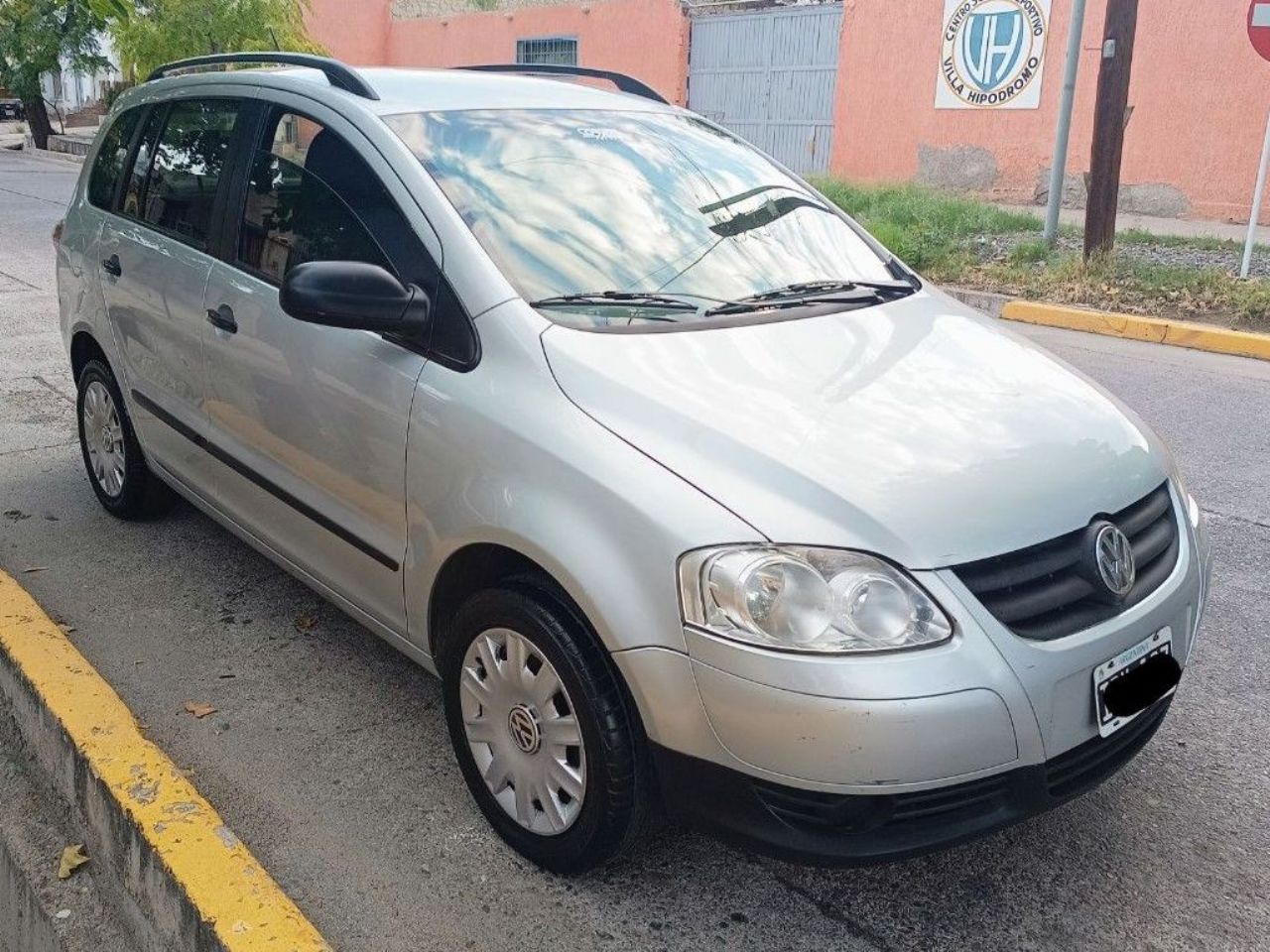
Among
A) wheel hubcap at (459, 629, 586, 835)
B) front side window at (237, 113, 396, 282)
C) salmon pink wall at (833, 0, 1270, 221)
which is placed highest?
salmon pink wall at (833, 0, 1270, 221)

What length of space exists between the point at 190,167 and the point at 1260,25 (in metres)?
8.30

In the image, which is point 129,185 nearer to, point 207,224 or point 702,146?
point 207,224

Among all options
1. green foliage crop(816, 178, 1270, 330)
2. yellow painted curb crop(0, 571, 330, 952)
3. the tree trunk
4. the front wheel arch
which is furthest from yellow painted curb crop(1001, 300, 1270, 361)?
the tree trunk

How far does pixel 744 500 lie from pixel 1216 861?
142cm

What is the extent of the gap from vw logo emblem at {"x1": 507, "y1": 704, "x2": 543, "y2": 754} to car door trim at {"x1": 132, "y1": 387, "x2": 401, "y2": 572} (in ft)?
1.69

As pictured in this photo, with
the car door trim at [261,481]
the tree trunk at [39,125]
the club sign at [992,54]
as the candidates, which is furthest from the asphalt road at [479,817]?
the tree trunk at [39,125]

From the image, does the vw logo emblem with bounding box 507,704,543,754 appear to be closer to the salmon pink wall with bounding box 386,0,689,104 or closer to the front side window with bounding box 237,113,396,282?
the front side window with bounding box 237,113,396,282

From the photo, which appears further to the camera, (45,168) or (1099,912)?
(45,168)

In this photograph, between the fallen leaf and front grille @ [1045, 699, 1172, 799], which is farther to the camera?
the fallen leaf

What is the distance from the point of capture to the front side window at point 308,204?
295 cm

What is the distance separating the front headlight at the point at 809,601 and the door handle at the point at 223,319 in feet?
5.98

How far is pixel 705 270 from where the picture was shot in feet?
9.80

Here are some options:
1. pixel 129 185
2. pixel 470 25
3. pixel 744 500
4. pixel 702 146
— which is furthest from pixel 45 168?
pixel 744 500

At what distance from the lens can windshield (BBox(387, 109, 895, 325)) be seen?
280 centimetres
